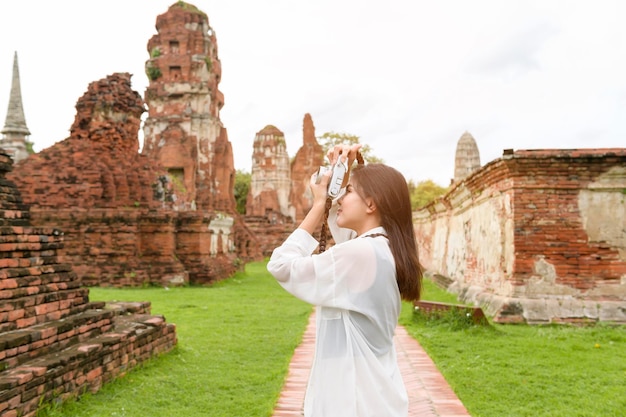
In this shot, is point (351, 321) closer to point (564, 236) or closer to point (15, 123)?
point (564, 236)

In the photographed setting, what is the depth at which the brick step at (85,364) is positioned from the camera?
3746 mm

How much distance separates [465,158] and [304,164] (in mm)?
18605

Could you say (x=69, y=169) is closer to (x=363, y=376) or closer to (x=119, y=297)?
(x=119, y=297)

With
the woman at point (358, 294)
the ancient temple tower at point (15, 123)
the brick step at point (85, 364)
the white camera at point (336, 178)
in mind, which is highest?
the ancient temple tower at point (15, 123)

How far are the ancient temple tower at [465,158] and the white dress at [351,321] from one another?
80.2 ft

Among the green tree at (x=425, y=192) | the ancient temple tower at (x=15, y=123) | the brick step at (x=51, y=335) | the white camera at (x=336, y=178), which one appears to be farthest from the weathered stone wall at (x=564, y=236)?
the green tree at (x=425, y=192)

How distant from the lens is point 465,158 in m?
25.9

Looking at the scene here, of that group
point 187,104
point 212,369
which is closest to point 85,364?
point 212,369

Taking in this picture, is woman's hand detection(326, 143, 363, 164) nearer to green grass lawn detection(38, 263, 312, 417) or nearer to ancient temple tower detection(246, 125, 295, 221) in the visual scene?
green grass lawn detection(38, 263, 312, 417)

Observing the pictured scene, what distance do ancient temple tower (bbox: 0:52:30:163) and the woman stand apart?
29.2 metres

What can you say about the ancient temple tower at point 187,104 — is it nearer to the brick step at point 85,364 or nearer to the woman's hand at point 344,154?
the brick step at point 85,364

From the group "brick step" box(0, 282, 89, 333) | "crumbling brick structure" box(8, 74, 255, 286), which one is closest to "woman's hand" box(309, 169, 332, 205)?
"brick step" box(0, 282, 89, 333)

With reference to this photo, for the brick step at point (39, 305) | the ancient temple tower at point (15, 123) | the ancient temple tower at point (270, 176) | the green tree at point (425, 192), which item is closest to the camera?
the brick step at point (39, 305)

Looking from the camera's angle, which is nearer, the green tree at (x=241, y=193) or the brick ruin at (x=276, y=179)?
the brick ruin at (x=276, y=179)
